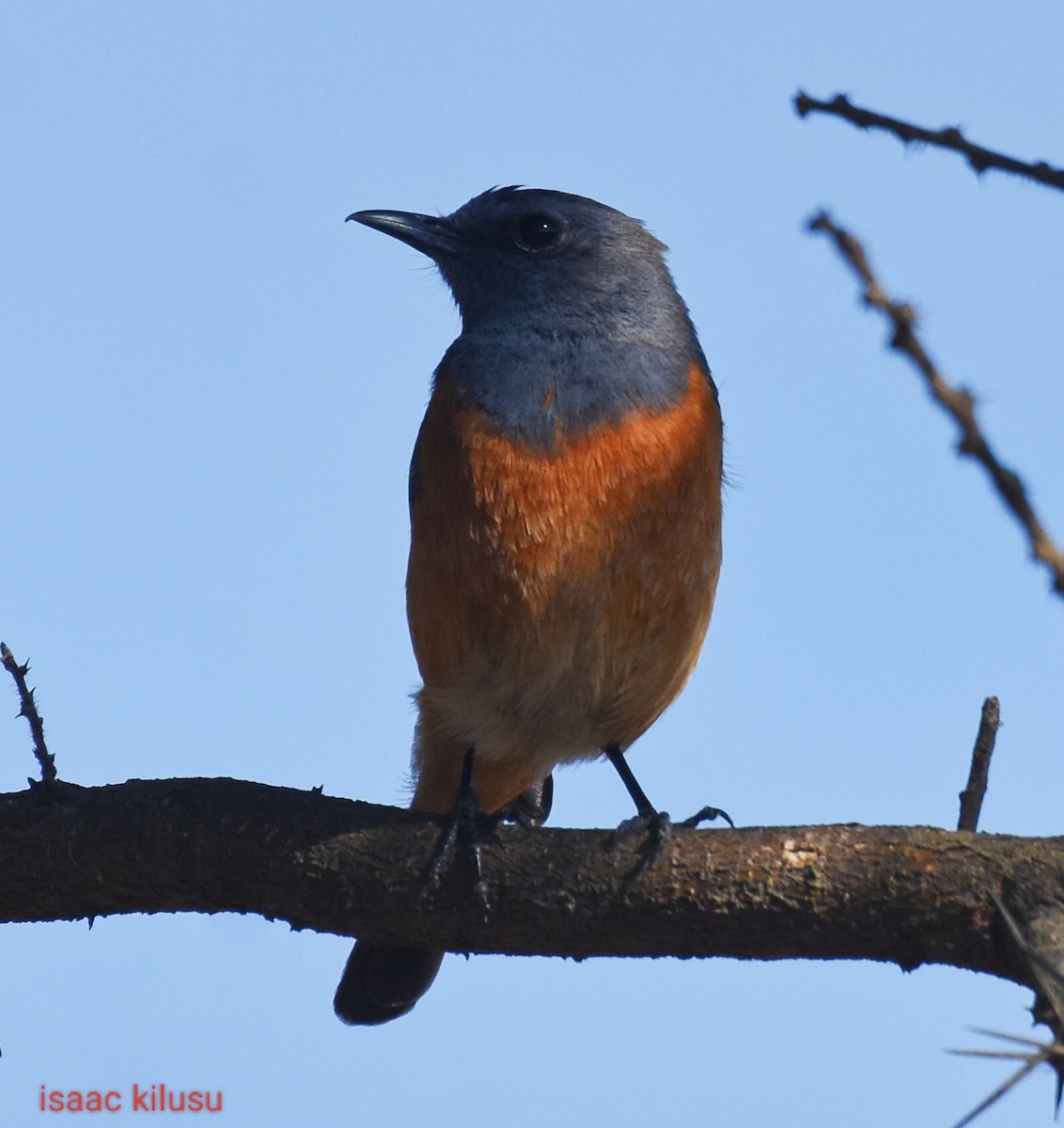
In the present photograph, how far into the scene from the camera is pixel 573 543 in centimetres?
588

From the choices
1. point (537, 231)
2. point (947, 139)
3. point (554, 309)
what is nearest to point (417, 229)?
point (537, 231)

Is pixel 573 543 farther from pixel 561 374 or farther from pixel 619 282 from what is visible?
pixel 619 282

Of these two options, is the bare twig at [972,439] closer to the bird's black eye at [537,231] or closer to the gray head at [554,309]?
the gray head at [554,309]

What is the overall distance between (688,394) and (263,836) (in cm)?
260

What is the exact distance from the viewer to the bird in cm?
593

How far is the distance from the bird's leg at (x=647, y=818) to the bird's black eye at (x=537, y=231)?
2.35m

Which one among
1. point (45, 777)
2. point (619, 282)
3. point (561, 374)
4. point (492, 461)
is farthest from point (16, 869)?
point (619, 282)

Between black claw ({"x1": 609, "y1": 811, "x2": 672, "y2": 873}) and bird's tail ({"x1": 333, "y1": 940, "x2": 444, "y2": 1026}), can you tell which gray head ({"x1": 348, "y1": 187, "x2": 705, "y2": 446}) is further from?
bird's tail ({"x1": 333, "y1": 940, "x2": 444, "y2": 1026})

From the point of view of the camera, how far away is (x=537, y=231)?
7.19 meters

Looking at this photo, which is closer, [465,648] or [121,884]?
[121,884]

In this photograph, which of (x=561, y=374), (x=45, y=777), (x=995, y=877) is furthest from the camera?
(x=561, y=374)

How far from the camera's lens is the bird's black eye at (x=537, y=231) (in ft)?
23.4

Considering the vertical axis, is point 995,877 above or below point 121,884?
below

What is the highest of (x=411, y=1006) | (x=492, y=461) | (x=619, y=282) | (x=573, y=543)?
(x=619, y=282)
